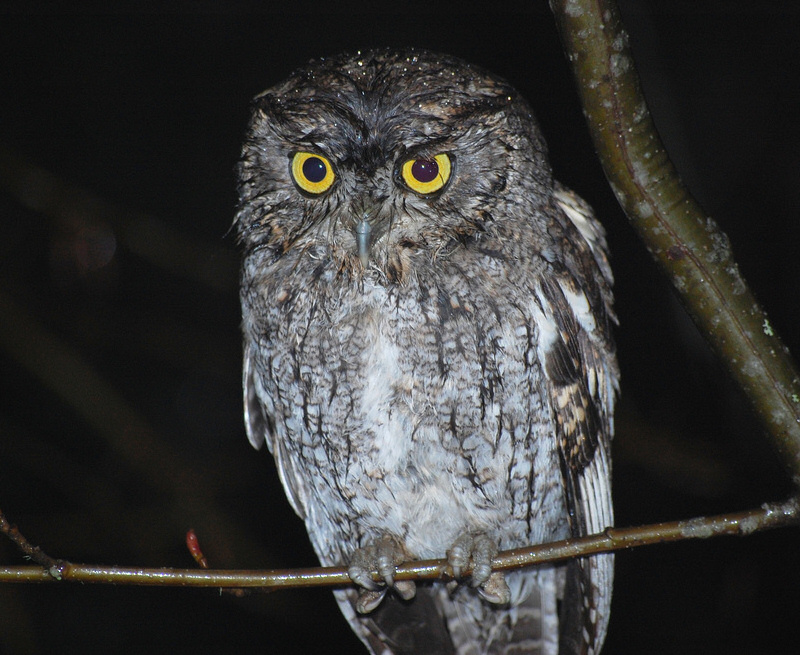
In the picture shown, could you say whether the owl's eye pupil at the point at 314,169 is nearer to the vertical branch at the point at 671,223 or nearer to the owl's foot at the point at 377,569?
the vertical branch at the point at 671,223

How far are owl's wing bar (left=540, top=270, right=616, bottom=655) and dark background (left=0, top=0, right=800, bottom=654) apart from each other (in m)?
1.68

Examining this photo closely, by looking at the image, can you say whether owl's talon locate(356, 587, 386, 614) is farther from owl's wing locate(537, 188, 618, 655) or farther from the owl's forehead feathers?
the owl's forehead feathers

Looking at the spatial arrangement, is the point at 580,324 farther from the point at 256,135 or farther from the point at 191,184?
the point at 191,184

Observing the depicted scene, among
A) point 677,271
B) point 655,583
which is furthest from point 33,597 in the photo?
point 677,271

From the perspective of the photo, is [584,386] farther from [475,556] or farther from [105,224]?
[105,224]

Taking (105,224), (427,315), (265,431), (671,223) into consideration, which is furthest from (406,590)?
(105,224)

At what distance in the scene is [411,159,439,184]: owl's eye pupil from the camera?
170cm

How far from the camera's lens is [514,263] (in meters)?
1.89

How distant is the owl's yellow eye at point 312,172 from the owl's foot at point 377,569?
92 cm

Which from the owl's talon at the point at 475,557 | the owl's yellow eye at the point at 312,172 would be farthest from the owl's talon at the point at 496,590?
the owl's yellow eye at the point at 312,172

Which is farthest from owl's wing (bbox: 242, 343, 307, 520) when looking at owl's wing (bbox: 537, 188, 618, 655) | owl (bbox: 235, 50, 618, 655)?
owl's wing (bbox: 537, 188, 618, 655)

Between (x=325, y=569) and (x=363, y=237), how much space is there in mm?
746

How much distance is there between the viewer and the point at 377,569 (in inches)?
78.7

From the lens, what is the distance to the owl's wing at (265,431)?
7.66ft
